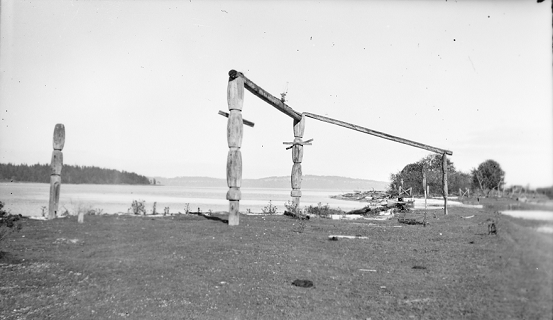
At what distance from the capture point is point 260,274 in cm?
735

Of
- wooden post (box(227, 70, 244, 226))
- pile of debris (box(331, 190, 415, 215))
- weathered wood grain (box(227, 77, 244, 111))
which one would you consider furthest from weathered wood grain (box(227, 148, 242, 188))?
pile of debris (box(331, 190, 415, 215))

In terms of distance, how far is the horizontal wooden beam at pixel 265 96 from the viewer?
1254cm

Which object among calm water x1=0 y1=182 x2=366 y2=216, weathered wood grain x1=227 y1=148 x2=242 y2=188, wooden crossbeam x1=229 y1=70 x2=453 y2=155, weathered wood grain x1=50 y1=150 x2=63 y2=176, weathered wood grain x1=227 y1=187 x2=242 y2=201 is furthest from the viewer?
calm water x1=0 y1=182 x2=366 y2=216

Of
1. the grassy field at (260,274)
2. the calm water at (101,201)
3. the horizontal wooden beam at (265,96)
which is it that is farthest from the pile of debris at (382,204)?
the grassy field at (260,274)

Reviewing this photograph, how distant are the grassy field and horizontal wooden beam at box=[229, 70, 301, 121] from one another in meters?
5.19

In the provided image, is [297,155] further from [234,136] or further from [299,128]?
[234,136]

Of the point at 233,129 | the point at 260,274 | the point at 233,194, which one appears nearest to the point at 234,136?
the point at 233,129

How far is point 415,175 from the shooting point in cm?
4044

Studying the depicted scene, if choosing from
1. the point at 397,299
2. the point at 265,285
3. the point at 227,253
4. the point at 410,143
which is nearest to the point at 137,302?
the point at 265,285

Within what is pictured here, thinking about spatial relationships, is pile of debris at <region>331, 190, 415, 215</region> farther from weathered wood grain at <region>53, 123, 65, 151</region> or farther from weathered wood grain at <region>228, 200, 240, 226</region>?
weathered wood grain at <region>53, 123, 65, 151</region>

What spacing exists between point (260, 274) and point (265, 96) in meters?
9.32

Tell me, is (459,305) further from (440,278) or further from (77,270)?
(77,270)

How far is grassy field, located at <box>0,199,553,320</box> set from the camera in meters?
4.96

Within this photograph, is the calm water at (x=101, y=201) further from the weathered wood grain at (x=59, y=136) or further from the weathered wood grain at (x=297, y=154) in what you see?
the weathered wood grain at (x=297, y=154)
